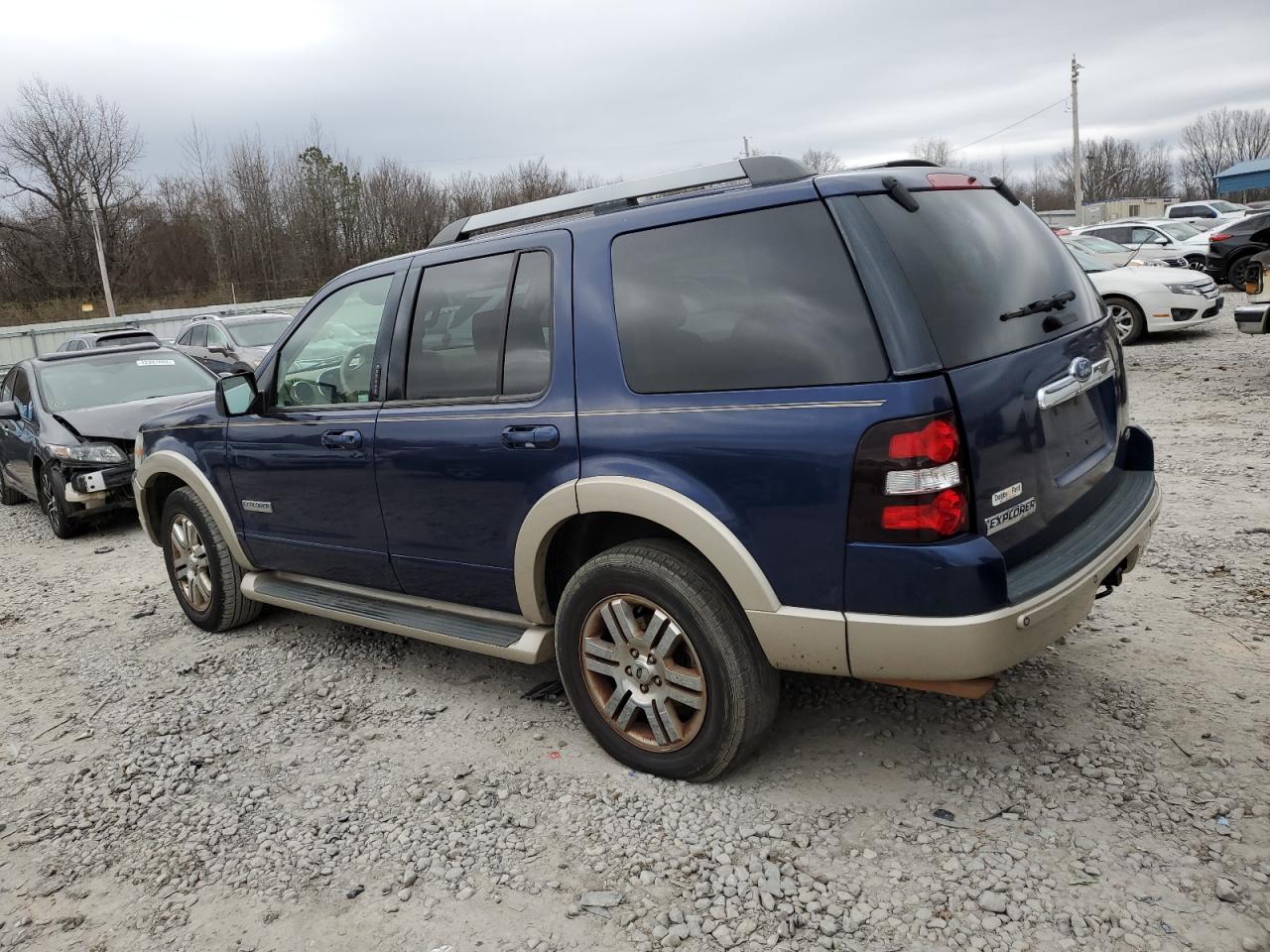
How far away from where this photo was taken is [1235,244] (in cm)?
1872

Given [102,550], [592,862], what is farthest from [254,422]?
[102,550]

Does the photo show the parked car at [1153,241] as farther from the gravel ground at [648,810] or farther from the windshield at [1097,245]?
the gravel ground at [648,810]

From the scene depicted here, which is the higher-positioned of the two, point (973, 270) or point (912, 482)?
point (973, 270)

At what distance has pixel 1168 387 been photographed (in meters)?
9.88

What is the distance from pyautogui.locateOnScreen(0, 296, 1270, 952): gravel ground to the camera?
254cm

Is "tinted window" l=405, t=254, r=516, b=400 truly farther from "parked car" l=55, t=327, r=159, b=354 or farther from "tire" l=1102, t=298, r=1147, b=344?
"tire" l=1102, t=298, r=1147, b=344

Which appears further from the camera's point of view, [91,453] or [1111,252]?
[1111,252]

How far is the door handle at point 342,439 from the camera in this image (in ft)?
12.9

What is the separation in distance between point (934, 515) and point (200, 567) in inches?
169

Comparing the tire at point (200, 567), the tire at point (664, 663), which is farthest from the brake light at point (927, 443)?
the tire at point (200, 567)

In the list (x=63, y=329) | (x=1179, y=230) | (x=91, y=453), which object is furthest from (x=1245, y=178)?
(x=91, y=453)

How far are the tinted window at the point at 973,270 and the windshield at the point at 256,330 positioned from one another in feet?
49.5

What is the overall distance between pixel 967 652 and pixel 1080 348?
4.00 ft

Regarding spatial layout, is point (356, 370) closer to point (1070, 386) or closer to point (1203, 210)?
point (1070, 386)
